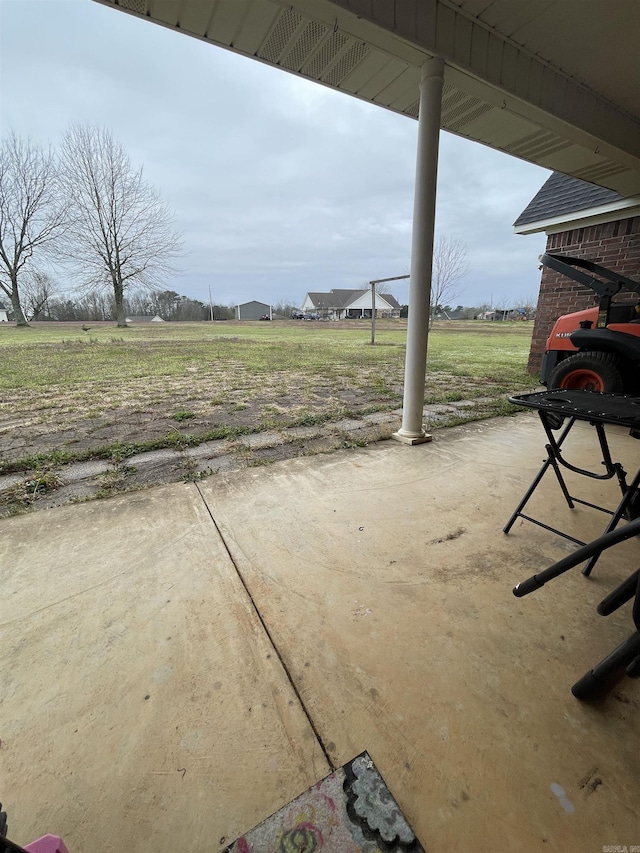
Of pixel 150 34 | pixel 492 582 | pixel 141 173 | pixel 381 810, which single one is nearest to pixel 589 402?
pixel 492 582

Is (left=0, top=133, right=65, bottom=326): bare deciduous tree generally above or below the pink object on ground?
above

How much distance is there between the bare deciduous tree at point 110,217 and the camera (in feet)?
50.6

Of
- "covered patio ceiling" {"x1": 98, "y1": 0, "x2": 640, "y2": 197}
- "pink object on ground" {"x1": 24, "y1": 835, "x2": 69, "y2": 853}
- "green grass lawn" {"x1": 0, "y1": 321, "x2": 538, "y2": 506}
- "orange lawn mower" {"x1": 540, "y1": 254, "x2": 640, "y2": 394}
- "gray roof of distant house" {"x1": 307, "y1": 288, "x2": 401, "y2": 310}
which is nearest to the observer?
"pink object on ground" {"x1": 24, "y1": 835, "x2": 69, "y2": 853}

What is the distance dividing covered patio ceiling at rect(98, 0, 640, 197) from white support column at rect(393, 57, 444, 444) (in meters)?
0.20

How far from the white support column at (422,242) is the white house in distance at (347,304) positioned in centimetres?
4301

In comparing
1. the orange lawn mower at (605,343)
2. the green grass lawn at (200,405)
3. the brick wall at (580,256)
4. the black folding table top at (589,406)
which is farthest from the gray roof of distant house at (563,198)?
the black folding table top at (589,406)

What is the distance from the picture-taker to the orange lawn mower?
9.93 ft

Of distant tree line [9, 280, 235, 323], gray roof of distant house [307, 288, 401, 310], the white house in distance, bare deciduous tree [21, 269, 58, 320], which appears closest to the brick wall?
bare deciduous tree [21, 269, 58, 320]

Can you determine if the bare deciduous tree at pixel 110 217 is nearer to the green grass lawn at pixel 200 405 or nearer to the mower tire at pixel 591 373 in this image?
the green grass lawn at pixel 200 405

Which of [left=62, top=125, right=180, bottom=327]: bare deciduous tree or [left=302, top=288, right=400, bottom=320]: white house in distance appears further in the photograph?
[left=302, top=288, right=400, bottom=320]: white house in distance

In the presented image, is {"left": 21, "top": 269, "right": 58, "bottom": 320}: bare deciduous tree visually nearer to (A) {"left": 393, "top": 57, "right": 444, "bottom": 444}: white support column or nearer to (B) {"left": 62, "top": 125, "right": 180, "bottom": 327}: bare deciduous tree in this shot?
(B) {"left": 62, "top": 125, "right": 180, "bottom": 327}: bare deciduous tree

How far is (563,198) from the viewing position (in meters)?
5.09

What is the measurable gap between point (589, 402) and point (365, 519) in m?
1.08

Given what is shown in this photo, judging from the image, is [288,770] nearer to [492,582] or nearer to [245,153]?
[492,582]
